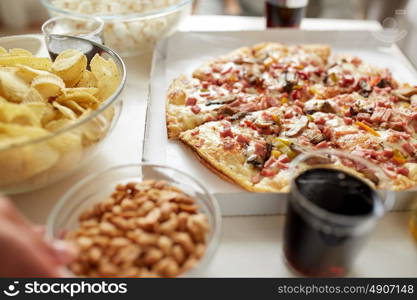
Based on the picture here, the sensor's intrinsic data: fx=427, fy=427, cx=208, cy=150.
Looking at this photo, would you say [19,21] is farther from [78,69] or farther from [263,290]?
[263,290]

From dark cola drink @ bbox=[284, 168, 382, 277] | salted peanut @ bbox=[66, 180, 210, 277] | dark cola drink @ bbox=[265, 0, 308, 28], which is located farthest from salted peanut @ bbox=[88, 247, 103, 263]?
dark cola drink @ bbox=[265, 0, 308, 28]

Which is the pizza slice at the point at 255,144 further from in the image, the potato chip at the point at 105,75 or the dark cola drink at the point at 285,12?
the dark cola drink at the point at 285,12

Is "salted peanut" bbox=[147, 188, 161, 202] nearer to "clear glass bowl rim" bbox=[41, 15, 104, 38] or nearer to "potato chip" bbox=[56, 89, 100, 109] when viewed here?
"potato chip" bbox=[56, 89, 100, 109]

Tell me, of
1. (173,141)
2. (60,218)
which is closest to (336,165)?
(173,141)

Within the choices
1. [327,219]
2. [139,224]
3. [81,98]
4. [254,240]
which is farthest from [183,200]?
[81,98]

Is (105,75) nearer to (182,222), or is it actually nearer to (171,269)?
(182,222)
